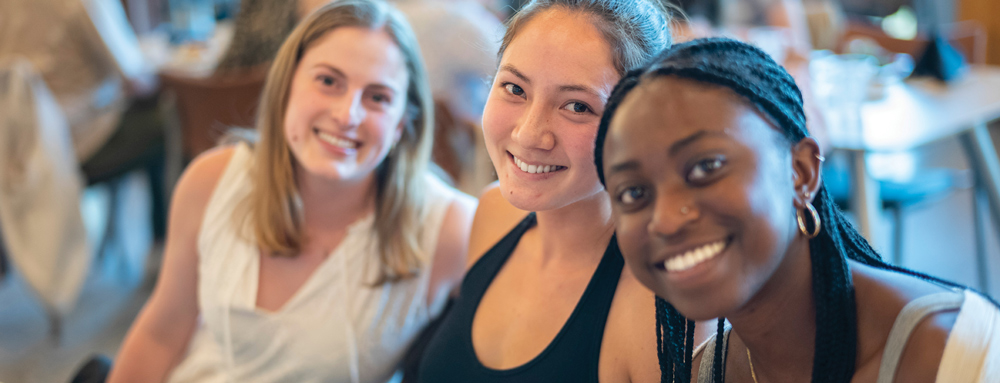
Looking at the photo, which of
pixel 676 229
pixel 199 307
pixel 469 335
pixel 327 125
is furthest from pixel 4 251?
pixel 676 229

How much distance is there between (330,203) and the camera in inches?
59.1

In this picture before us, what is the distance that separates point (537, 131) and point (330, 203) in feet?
2.37

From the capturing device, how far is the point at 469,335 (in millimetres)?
1160

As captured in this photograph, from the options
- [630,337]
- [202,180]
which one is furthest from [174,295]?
[630,337]

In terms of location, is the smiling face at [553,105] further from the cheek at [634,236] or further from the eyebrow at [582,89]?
the cheek at [634,236]

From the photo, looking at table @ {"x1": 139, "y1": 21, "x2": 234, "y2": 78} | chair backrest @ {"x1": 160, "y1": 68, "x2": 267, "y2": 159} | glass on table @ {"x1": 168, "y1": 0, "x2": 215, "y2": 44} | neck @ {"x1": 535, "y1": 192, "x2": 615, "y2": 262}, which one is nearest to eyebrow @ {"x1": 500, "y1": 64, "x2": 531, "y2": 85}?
neck @ {"x1": 535, "y1": 192, "x2": 615, "y2": 262}

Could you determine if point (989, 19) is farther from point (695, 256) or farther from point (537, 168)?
point (695, 256)

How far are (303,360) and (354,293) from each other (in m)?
0.17

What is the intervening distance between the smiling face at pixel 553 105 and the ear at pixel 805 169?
30 centimetres

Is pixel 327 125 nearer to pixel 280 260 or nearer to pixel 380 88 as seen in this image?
pixel 380 88

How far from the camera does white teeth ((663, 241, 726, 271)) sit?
1.97 ft

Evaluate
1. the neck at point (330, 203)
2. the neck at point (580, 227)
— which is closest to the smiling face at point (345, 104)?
the neck at point (330, 203)

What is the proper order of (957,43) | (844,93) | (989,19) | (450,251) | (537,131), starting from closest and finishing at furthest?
(537,131)
(450,251)
(844,93)
(957,43)
(989,19)

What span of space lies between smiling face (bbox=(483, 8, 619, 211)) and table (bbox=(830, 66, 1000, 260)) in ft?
4.55
